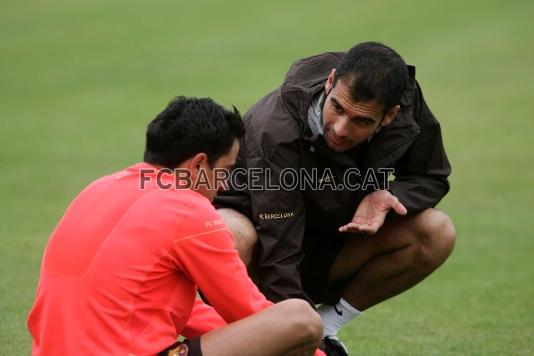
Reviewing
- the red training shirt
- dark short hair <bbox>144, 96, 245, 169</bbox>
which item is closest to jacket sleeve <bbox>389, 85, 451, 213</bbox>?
dark short hair <bbox>144, 96, 245, 169</bbox>

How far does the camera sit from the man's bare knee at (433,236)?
584 cm

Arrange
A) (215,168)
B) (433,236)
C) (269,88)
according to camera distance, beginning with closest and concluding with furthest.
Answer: (215,168), (433,236), (269,88)

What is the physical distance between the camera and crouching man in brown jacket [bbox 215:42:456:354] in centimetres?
544

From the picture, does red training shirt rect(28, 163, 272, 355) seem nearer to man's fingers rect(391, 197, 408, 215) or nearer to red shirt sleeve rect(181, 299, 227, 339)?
red shirt sleeve rect(181, 299, 227, 339)

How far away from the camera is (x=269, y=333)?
4.40m

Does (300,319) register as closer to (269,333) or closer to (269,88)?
(269,333)

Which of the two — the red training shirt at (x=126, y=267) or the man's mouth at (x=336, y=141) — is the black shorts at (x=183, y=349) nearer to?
the red training shirt at (x=126, y=267)

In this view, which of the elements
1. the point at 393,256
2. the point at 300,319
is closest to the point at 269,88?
the point at 393,256

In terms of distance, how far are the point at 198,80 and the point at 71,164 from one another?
15.3 feet

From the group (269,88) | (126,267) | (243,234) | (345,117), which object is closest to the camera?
(126,267)

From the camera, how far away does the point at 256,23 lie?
19.8 m

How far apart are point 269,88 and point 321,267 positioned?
1041 cm

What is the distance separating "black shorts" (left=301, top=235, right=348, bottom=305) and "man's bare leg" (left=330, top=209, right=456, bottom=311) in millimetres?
43

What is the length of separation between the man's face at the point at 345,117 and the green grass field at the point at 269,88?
1442 mm
